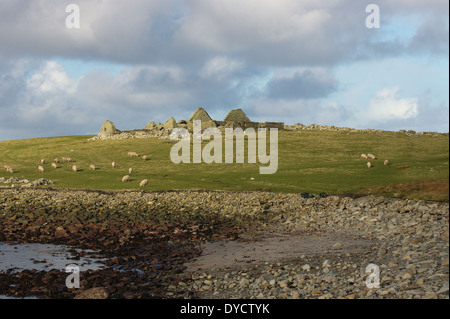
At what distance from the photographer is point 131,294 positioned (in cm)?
1672

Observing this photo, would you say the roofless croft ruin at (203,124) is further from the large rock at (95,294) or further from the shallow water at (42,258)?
the large rock at (95,294)

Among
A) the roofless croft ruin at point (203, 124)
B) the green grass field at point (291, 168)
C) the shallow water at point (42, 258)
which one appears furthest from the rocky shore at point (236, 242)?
the roofless croft ruin at point (203, 124)

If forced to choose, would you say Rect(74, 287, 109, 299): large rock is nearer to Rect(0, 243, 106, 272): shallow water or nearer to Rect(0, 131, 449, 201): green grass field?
Rect(0, 243, 106, 272): shallow water

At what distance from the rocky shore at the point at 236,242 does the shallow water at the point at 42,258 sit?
1.20m

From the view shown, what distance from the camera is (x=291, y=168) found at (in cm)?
4666

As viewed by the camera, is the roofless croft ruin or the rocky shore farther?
the roofless croft ruin

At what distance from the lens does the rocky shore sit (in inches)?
533

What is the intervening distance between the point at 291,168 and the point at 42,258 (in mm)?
28983

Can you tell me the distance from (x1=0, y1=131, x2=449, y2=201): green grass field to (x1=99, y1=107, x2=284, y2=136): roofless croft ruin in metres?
15.6

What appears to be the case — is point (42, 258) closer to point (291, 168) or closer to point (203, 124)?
point (291, 168)

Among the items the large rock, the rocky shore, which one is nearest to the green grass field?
the rocky shore
